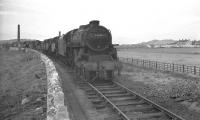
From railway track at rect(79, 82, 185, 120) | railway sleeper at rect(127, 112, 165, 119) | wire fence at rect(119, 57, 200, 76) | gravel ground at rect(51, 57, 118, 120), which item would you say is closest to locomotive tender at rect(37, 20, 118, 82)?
railway track at rect(79, 82, 185, 120)

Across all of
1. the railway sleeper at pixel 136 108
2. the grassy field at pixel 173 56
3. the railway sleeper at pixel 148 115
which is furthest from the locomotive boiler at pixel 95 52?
the grassy field at pixel 173 56

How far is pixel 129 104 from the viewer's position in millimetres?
10836

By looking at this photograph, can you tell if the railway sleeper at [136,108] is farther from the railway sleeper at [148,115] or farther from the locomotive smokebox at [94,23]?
the locomotive smokebox at [94,23]

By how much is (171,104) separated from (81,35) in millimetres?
8373

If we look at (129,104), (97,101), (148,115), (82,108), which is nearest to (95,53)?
(97,101)

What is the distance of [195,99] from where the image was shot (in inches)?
443

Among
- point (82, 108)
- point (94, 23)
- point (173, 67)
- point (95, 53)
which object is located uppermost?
point (94, 23)

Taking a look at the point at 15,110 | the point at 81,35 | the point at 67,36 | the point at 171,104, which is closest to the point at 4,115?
the point at 15,110

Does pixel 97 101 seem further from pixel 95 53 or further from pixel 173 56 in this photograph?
pixel 173 56

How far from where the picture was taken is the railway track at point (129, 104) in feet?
29.6

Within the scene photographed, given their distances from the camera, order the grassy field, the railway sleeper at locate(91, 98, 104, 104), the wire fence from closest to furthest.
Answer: the railway sleeper at locate(91, 98, 104, 104)
the wire fence
the grassy field

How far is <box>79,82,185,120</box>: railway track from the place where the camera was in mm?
9007

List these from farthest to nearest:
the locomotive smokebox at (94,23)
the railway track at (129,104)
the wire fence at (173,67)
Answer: the wire fence at (173,67) < the locomotive smokebox at (94,23) < the railway track at (129,104)

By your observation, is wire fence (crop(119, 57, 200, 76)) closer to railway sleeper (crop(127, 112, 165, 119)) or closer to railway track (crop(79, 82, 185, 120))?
railway track (crop(79, 82, 185, 120))
